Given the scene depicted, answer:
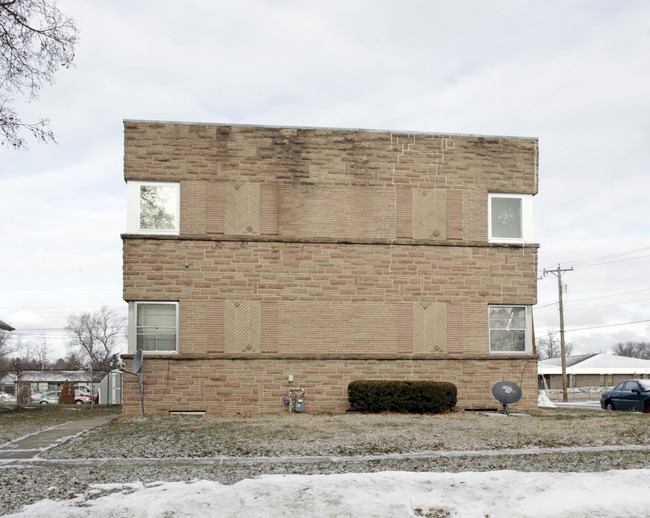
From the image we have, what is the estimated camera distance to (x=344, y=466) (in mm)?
9414

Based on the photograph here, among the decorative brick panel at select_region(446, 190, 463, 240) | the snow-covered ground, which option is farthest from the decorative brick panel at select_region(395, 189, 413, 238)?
the snow-covered ground

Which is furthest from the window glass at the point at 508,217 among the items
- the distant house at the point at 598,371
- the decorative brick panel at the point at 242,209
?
the distant house at the point at 598,371

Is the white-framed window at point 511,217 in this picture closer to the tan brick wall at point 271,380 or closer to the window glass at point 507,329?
the window glass at point 507,329

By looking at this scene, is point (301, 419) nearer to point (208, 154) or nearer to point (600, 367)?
point (208, 154)

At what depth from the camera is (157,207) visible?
1872cm

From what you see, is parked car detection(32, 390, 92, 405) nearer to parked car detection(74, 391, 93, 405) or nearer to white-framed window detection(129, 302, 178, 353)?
parked car detection(74, 391, 93, 405)

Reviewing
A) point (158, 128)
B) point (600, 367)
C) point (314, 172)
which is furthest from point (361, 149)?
point (600, 367)

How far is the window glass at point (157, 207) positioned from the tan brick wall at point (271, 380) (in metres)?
3.56

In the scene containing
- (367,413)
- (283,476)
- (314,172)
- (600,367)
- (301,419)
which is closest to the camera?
(283,476)

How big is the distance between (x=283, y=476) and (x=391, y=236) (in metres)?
11.5

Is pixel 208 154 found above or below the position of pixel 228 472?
above

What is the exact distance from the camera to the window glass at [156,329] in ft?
60.6

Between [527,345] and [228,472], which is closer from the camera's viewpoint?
[228,472]

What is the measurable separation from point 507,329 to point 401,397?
13.3 feet
